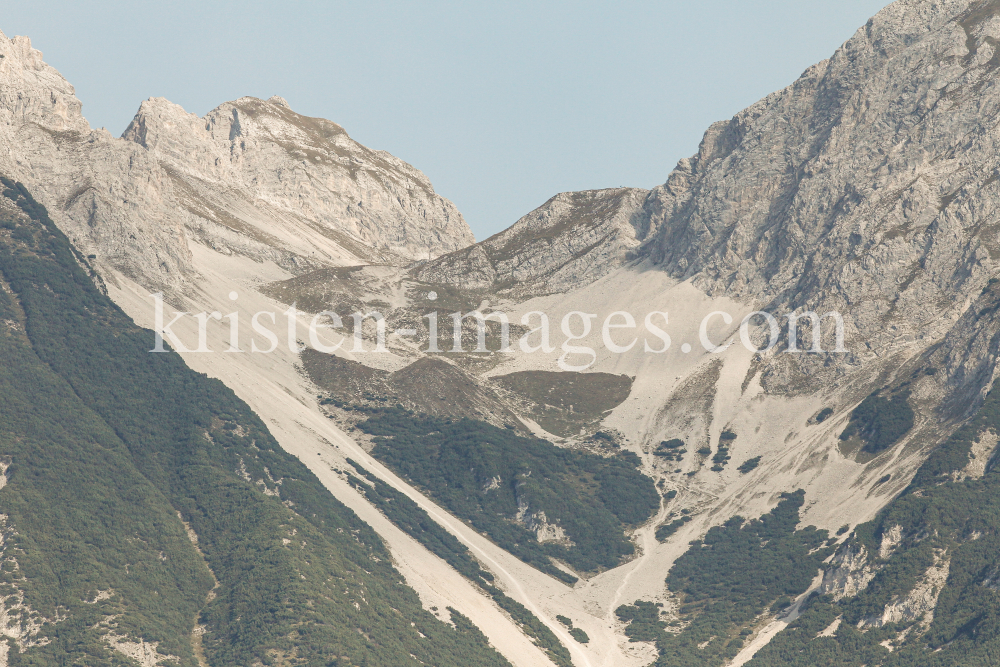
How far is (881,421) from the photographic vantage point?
191625 mm

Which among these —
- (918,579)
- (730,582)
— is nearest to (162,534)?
(730,582)

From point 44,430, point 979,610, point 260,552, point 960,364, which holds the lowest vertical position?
point 979,610

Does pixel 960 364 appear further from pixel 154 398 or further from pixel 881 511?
pixel 154 398

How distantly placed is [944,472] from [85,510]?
11526 cm

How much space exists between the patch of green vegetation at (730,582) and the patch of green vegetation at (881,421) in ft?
49.4

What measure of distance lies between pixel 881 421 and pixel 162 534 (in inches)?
4388

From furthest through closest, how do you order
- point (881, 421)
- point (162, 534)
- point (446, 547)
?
1. point (881, 421)
2. point (446, 547)
3. point (162, 534)

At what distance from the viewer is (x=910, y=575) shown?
150375 mm

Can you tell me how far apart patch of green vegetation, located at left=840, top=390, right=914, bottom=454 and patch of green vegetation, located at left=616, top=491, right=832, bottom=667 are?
15042 mm

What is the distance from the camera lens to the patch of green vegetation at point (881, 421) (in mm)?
188625

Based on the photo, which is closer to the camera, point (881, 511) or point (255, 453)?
point (881, 511)

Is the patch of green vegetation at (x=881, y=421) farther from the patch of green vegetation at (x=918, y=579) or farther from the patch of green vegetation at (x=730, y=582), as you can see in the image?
the patch of green vegetation at (x=918, y=579)

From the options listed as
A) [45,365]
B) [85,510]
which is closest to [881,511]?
[85,510]

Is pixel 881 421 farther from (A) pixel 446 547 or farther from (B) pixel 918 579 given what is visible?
(A) pixel 446 547
